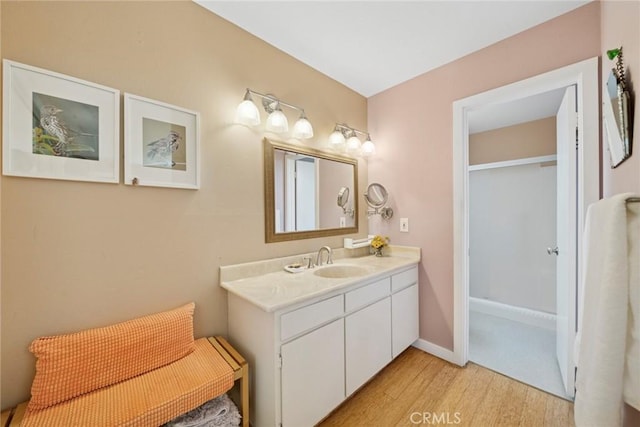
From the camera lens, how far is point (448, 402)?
1.62m

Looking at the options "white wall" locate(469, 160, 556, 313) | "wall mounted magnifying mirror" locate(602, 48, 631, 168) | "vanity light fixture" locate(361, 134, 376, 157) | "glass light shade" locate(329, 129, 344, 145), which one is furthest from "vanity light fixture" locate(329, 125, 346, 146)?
"white wall" locate(469, 160, 556, 313)

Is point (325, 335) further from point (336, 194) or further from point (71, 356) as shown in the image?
point (336, 194)

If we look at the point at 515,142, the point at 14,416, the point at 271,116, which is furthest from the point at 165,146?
the point at 515,142

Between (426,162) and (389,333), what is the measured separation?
1447mm

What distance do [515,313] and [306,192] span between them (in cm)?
278

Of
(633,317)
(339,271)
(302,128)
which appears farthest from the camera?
(339,271)

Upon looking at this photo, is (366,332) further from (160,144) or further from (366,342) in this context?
(160,144)

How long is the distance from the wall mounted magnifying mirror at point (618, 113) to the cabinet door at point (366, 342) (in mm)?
1420

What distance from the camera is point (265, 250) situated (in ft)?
5.87

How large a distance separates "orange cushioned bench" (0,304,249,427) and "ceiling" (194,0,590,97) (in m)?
1.86

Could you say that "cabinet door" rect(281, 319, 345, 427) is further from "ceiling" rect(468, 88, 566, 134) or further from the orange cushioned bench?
"ceiling" rect(468, 88, 566, 134)

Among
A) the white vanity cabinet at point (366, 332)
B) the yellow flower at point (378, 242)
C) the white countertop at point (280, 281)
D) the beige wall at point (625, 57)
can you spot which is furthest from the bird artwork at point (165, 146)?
the beige wall at point (625, 57)

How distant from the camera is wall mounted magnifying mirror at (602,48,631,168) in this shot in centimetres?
93

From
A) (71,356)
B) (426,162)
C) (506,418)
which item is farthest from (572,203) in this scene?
(71,356)
